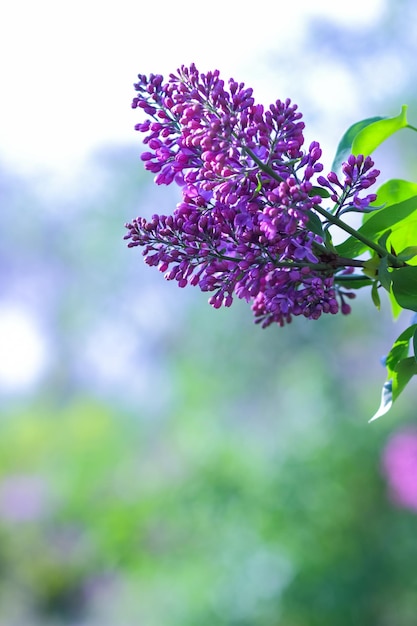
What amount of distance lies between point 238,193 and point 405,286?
0.09 metres

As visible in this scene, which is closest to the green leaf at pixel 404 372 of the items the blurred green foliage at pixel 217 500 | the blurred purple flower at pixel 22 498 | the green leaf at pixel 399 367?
the green leaf at pixel 399 367

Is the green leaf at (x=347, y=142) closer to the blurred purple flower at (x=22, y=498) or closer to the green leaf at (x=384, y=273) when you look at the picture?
the green leaf at (x=384, y=273)

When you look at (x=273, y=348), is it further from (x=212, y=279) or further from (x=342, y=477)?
(x=212, y=279)

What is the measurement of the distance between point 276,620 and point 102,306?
3751mm

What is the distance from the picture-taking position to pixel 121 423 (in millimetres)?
5473

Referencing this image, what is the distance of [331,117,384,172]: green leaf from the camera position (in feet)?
1.55

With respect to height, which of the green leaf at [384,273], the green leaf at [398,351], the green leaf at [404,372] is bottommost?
the green leaf at [404,372]

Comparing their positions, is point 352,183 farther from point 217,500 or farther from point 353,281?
point 217,500

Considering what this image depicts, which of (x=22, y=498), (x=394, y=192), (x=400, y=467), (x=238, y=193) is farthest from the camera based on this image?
(x=22, y=498)

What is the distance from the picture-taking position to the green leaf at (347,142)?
18.6 inches

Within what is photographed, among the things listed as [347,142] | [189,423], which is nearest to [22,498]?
[189,423]

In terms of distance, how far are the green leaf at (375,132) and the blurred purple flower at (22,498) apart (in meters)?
4.58

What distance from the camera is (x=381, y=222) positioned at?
0.40 m

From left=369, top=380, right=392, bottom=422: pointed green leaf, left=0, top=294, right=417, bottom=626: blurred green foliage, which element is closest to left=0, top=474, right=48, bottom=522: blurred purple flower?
left=0, top=294, right=417, bottom=626: blurred green foliage
